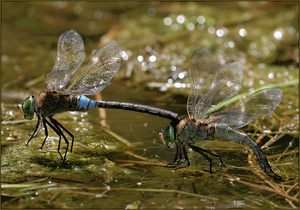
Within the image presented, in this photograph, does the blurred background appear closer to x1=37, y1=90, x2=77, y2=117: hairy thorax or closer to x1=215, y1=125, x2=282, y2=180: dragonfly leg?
x1=215, y1=125, x2=282, y2=180: dragonfly leg

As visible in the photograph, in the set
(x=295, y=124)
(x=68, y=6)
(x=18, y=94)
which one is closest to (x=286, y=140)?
(x=295, y=124)

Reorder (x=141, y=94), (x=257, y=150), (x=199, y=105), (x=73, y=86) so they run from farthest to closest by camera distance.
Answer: (x=141, y=94) → (x=73, y=86) → (x=199, y=105) → (x=257, y=150)

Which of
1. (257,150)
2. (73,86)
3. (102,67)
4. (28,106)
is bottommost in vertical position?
(257,150)

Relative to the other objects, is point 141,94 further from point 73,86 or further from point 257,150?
point 257,150

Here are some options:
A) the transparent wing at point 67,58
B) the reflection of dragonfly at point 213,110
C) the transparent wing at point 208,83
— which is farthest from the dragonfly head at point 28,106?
the transparent wing at point 208,83

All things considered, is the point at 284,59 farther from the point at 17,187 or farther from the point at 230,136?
the point at 17,187

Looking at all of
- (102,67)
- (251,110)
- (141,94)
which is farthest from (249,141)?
(141,94)

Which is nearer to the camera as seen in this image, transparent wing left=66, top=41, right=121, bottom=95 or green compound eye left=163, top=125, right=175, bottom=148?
green compound eye left=163, top=125, right=175, bottom=148

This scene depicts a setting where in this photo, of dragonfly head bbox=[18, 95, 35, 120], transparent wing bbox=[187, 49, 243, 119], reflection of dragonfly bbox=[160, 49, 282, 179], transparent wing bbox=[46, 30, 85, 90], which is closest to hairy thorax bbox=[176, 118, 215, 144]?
reflection of dragonfly bbox=[160, 49, 282, 179]
